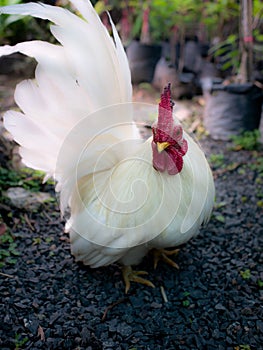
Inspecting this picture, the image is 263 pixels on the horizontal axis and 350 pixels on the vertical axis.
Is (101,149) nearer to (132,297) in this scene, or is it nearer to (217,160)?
(132,297)

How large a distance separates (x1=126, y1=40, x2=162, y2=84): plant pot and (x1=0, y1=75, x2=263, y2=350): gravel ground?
394 cm

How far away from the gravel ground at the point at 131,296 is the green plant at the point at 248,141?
56.9 inches

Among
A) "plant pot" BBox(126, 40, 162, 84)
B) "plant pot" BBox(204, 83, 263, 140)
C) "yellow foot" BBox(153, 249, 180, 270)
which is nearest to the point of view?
"yellow foot" BBox(153, 249, 180, 270)

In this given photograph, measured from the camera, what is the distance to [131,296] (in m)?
2.23

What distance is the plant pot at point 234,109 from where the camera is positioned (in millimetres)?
4441

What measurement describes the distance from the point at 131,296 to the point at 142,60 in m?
4.76

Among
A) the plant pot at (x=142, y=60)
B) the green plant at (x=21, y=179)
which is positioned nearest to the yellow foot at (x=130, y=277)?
the green plant at (x=21, y=179)

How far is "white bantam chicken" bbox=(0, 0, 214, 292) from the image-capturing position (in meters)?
1.86

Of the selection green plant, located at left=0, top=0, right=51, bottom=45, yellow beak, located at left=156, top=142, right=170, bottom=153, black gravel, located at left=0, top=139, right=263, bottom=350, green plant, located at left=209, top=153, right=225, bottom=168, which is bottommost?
green plant, located at left=209, top=153, right=225, bottom=168

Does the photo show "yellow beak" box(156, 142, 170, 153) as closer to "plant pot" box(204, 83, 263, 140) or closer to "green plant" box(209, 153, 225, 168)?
"green plant" box(209, 153, 225, 168)

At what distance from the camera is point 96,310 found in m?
2.11

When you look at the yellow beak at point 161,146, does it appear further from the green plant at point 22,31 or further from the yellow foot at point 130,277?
the green plant at point 22,31

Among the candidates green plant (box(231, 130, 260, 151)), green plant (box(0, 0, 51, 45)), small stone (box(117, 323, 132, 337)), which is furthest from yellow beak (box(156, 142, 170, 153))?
green plant (box(0, 0, 51, 45))

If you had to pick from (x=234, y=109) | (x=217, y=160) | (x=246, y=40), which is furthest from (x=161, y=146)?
(x=246, y=40)
